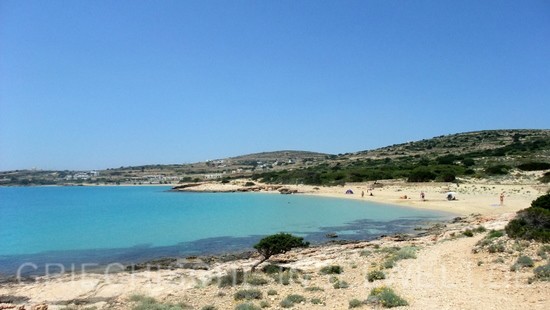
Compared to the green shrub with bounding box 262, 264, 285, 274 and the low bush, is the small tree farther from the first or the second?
the low bush

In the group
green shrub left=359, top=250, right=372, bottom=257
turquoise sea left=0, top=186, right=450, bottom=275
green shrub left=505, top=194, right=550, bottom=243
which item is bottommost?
turquoise sea left=0, top=186, right=450, bottom=275

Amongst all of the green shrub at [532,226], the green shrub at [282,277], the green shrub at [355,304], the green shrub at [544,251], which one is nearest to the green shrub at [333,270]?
the green shrub at [282,277]

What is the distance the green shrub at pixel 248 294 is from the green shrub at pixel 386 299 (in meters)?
2.96

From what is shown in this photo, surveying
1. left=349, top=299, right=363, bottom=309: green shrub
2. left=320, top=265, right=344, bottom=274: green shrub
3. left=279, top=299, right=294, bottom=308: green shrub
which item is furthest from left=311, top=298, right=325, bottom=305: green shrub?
left=320, top=265, right=344, bottom=274: green shrub

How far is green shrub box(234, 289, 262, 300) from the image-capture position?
1112 cm

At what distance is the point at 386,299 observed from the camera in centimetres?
952

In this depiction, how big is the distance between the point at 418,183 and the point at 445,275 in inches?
1815

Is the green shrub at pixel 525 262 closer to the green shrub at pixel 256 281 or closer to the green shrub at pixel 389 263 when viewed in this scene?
the green shrub at pixel 389 263

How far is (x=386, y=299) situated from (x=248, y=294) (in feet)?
12.1

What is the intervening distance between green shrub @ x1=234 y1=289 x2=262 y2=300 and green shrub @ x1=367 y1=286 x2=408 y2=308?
9.71 feet

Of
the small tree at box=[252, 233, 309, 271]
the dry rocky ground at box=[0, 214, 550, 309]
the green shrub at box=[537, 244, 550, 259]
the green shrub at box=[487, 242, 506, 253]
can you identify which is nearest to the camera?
the dry rocky ground at box=[0, 214, 550, 309]

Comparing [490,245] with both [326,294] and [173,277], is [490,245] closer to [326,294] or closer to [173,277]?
[326,294]

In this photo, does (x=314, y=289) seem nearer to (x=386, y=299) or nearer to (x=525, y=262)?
(x=386, y=299)

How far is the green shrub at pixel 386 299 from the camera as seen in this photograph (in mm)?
9344
